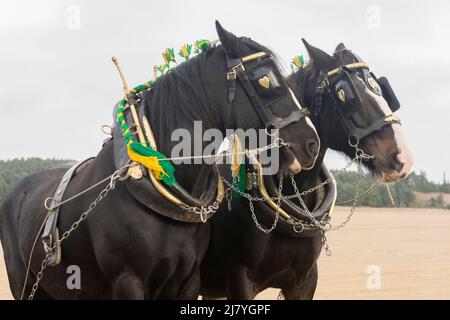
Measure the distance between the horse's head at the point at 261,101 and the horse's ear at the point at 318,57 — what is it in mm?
1089

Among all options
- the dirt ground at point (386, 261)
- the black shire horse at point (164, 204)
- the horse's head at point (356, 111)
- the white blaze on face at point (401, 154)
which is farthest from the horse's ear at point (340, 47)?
the dirt ground at point (386, 261)

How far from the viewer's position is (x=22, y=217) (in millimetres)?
5613

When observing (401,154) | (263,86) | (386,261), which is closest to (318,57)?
Answer: (401,154)

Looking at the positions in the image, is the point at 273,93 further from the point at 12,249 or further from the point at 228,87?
the point at 12,249

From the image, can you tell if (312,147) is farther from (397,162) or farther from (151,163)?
(151,163)

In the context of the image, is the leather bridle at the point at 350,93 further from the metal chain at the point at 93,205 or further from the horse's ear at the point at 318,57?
the metal chain at the point at 93,205

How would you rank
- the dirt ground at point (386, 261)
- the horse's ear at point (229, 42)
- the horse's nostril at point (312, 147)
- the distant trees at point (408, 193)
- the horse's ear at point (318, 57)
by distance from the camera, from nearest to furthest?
the horse's nostril at point (312, 147)
the horse's ear at point (229, 42)
the horse's ear at point (318, 57)
the dirt ground at point (386, 261)
the distant trees at point (408, 193)

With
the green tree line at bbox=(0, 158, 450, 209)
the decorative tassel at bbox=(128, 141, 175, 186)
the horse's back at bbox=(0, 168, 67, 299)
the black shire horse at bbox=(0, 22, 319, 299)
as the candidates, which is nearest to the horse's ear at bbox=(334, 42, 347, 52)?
the black shire horse at bbox=(0, 22, 319, 299)

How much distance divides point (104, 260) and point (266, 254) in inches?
54.3

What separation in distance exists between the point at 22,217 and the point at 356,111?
2726mm

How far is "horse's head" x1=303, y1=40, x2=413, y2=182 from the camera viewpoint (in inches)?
206

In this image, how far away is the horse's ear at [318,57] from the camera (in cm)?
573

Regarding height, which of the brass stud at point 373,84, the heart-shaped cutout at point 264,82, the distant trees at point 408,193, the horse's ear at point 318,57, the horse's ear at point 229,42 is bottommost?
the distant trees at point 408,193
